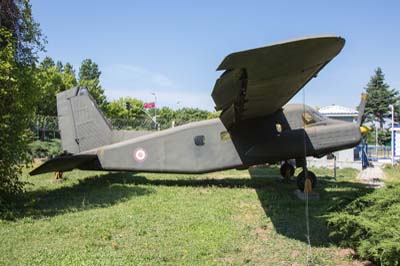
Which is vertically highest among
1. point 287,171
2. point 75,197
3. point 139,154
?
point 139,154

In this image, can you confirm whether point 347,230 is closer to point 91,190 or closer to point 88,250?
point 88,250

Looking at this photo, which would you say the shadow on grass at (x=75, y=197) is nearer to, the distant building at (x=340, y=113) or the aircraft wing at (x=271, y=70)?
the aircraft wing at (x=271, y=70)

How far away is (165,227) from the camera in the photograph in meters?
6.84

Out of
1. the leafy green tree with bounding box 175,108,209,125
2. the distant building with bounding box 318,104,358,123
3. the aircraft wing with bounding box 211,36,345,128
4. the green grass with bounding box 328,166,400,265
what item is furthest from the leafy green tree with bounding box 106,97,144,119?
the green grass with bounding box 328,166,400,265

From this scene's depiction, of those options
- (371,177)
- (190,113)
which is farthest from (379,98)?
(371,177)

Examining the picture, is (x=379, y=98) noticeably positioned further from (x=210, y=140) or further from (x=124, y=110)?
(x=210, y=140)

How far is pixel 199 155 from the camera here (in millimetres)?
11570

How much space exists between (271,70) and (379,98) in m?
73.5

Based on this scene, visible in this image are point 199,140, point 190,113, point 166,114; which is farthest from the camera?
point 190,113

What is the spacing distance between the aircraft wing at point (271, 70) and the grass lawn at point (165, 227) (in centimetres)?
240

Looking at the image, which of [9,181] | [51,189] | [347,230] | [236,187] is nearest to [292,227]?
[347,230]

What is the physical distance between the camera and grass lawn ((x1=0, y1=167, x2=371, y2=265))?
521 centimetres

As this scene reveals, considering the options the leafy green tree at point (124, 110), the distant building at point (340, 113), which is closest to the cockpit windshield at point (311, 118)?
the distant building at point (340, 113)

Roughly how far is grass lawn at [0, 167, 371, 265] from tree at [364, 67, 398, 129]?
65510 mm
